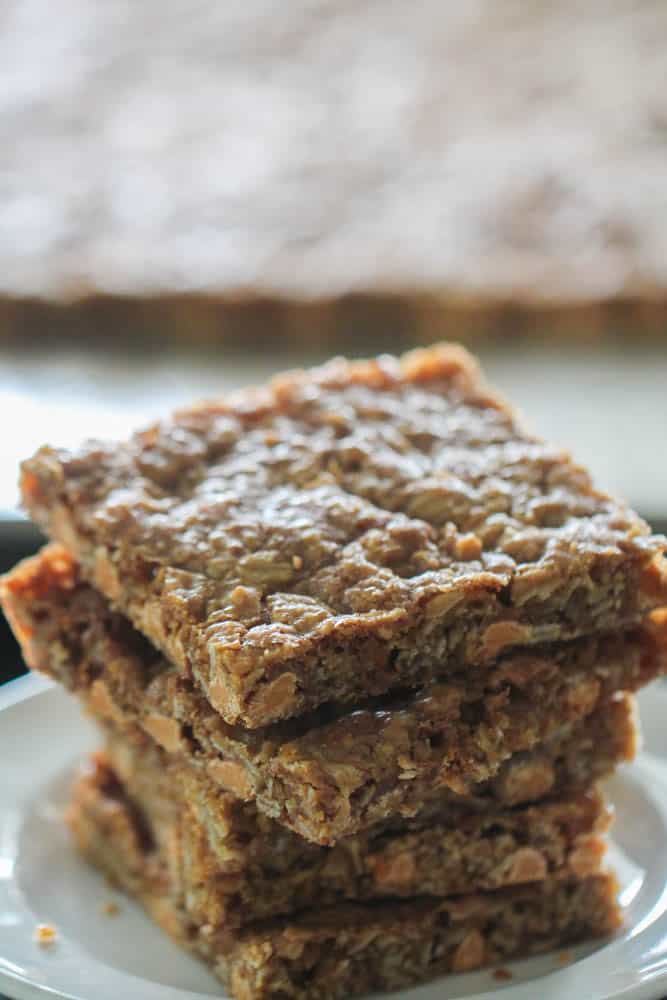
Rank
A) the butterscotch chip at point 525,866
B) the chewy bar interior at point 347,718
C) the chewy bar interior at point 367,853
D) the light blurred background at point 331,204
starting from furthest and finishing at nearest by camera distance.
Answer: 1. the light blurred background at point 331,204
2. the butterscotch chip at point 525,866
3. the chewy bar interior at point 367,853
4. the chewy bar interior at point 347,718

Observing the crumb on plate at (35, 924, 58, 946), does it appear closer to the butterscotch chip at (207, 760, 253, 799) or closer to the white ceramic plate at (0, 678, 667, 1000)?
the white ceramic plate at (0, 678, 667, 1000)

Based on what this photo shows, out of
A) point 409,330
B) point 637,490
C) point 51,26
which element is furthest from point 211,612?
point 51,26

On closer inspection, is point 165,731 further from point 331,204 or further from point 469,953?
point 331,204

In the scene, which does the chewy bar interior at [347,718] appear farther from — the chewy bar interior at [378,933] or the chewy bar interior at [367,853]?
the chewy bar interior at [378,933]

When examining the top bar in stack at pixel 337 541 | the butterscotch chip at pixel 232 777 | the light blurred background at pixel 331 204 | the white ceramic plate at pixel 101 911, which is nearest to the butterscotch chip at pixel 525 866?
the white ceramic plate at pixel 101 911

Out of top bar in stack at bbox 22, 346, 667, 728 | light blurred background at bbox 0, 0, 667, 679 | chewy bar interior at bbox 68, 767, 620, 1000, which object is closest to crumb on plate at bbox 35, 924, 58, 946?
chewy bar interior at bbox 68, 767, 620, 1000

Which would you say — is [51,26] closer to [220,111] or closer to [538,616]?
[220,111]
